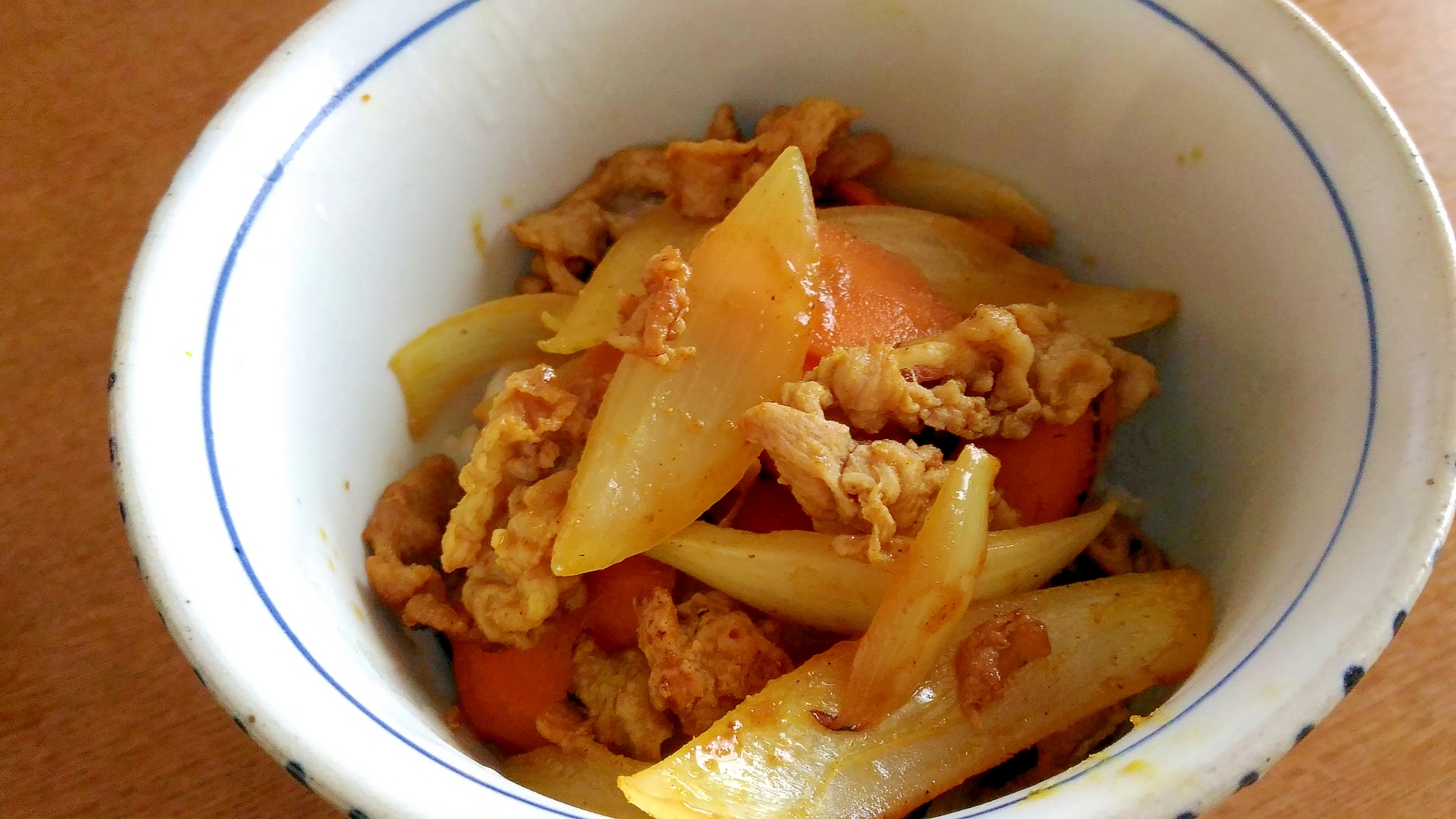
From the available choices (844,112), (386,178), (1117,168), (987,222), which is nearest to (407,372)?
(386,178)

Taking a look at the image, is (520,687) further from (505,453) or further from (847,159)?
(847,159)

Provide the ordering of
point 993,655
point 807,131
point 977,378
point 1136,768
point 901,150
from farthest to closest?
point 901,150 < point 807,131 < point 977,378 < point 993,655 < point 1136,768

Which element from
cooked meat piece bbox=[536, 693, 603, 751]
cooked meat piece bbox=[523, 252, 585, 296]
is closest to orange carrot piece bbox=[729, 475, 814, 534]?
cooked meat piece bbox=[536, 693, 603, 751]

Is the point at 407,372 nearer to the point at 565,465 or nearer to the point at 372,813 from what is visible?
the point at 565,465

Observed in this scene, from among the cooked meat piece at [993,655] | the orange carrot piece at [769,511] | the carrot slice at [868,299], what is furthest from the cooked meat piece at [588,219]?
the cooked meat piece at [993,655]

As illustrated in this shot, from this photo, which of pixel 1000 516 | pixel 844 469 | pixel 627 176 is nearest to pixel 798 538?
pixel 844 469

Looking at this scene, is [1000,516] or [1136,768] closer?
[1136,768]

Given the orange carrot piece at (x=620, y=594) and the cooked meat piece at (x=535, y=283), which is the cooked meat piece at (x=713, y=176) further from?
the orange carrot piece at (x=620, y=594)
